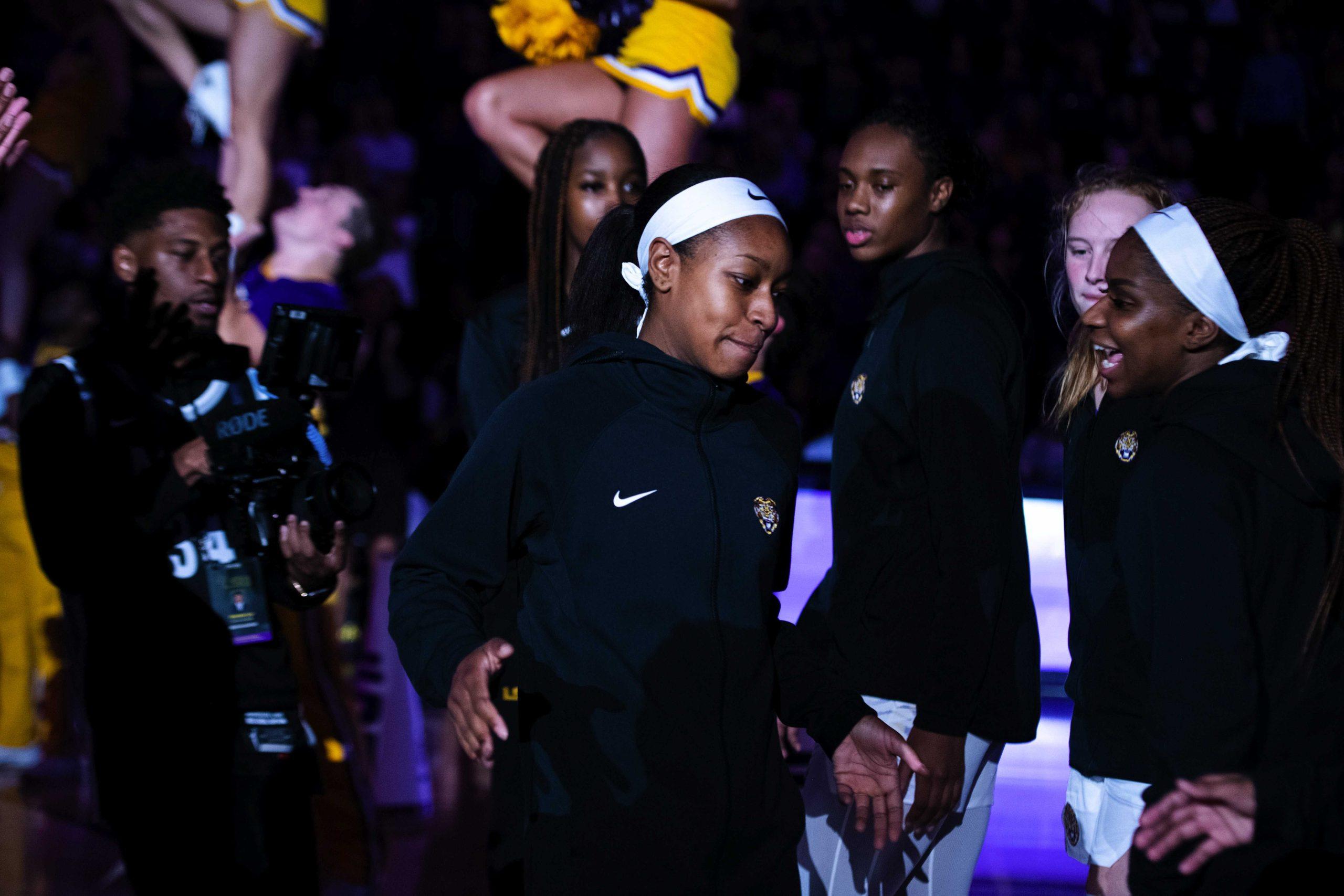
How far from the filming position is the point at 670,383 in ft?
6.45

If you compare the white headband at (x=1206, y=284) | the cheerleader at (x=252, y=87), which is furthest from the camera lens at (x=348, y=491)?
the cheerleader at (x=252, y=87)

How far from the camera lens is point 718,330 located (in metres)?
1.97

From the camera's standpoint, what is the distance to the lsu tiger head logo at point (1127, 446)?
204cm

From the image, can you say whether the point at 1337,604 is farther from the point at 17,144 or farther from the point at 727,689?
the point at 17,144

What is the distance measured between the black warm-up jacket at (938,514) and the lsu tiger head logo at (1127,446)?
288 millimetres

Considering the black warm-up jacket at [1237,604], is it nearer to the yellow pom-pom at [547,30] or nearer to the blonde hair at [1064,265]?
the blonde hair at [1064,265]

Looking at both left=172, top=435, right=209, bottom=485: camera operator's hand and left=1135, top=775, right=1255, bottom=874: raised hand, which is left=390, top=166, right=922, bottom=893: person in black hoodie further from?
left=172, top=435, right=209, bottom=485: camera operator's hand

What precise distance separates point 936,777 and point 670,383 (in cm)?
84

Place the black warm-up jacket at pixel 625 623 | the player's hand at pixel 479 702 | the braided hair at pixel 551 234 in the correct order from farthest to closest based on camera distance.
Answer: the braided hair at pixel 551 234
the black warm-up jacket at pixel 625 623
the player's hand at pixel 479 702

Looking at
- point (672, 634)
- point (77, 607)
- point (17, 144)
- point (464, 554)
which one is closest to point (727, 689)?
point (672, 634)

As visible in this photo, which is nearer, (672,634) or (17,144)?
(672,634)

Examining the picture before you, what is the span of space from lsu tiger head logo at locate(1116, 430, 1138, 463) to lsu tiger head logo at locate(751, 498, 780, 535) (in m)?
0.55

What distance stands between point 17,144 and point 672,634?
58.2 inches

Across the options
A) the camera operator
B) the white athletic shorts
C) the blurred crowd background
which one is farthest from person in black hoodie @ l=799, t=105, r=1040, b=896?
the blurred crowd background
